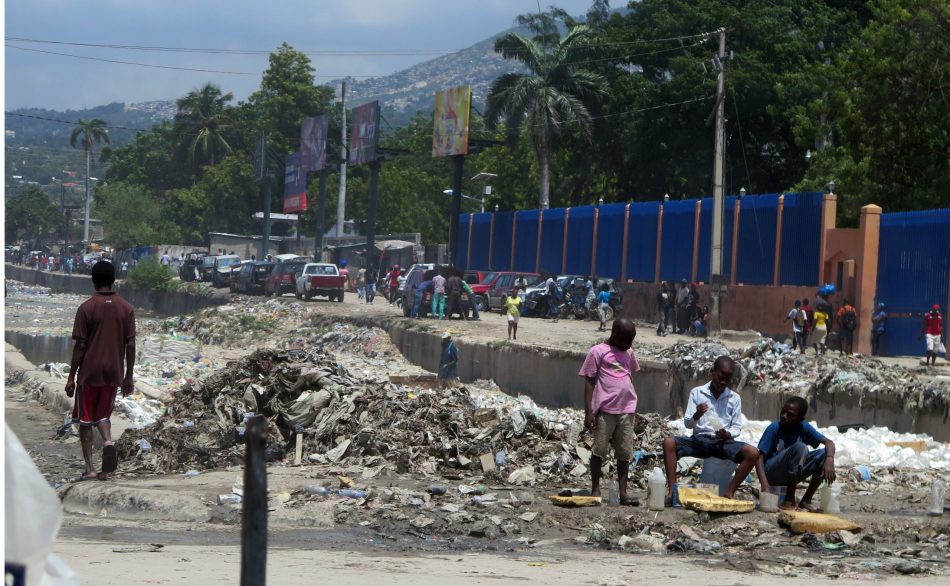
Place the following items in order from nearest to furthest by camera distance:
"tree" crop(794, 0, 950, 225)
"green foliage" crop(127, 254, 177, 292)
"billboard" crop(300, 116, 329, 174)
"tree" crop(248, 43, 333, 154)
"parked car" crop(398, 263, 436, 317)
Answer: "tree" crop(794, 0, 950, 225) < "parked car" crop(398, 263, 436, 317) < "green foliage" crop(127, 254, 177, 292) < "billboard" crop(300, 116, 329, 174) < "tree" crop(248, 43, 333, 154)

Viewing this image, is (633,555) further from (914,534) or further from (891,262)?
(891,262)

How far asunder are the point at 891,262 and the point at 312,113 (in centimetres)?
6573

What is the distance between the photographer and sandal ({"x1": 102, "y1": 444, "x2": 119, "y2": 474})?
9797 mm

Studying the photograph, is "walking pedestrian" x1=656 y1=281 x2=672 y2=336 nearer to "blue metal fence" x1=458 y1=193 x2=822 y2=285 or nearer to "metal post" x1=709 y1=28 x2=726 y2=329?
"blue metal fence" x1=458 y1=193 x2=822 y2=285

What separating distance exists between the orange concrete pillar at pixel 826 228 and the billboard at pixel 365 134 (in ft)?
99.2

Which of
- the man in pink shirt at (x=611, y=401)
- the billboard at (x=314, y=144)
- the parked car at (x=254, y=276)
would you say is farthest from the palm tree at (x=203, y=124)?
the man in pink shirt at (x=611, y=401)

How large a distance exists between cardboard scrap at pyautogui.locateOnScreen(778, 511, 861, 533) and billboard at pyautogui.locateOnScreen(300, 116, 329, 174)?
5682 cm

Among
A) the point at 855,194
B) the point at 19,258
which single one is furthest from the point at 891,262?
the point at 19,258

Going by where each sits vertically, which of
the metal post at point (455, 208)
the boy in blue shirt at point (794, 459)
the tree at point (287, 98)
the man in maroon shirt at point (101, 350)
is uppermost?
the tree at point (287, 98)

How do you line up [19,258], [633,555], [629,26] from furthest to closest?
1. [19,258]
2. [629,26]
3. [633,555]

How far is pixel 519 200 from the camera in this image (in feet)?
223

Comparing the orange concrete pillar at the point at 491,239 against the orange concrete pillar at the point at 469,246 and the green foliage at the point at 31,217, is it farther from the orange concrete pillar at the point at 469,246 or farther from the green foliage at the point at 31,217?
the green foliage at the point at 31,217

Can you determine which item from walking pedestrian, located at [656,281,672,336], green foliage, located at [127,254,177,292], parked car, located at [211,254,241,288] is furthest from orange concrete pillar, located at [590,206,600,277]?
green foliage, located at [127,254,177,292]

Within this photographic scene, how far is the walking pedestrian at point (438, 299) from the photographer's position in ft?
112
